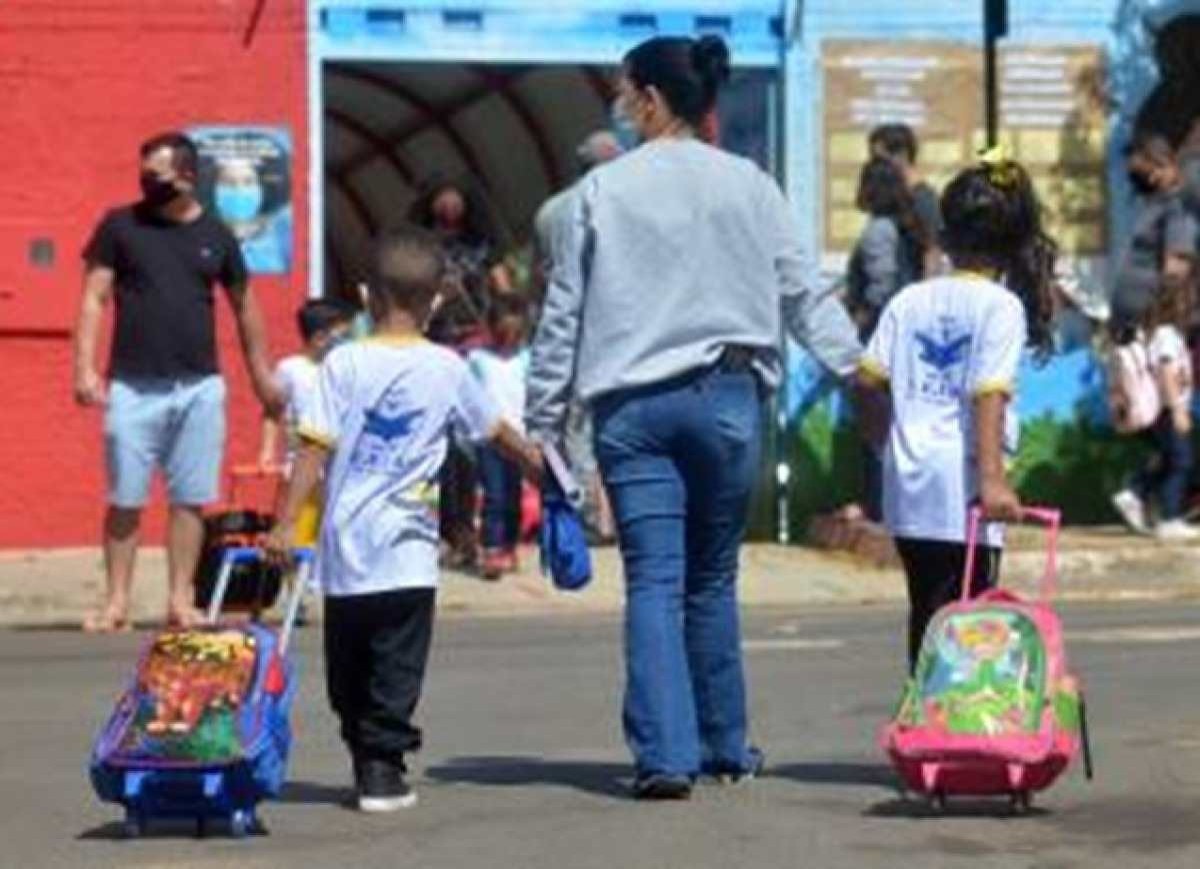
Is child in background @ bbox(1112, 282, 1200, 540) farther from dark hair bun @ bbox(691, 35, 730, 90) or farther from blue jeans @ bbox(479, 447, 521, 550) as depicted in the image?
dark hair bun @ bbox(691, 35, 730, 90)

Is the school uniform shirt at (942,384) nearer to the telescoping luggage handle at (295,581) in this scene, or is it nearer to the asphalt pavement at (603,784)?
the asphalt pavement at (603,784)

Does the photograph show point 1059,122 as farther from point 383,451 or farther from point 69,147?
point 383,451

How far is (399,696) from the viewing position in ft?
28.3

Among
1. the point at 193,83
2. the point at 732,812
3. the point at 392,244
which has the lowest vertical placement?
the point at 732,812

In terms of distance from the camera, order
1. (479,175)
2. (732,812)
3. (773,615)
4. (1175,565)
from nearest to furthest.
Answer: (732,812) → (773,615) → (1175,565) → (479,175)

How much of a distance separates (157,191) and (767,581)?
4.20m

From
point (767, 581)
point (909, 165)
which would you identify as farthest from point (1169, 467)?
point (767, 581)

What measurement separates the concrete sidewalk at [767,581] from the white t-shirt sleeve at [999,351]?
6492mm

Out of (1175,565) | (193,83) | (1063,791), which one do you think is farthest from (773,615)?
(1063,791)

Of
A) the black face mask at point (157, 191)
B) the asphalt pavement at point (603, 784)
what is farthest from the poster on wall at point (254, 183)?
the asphalt pavement at point (603, 784)

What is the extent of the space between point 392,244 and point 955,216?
1.56 metres

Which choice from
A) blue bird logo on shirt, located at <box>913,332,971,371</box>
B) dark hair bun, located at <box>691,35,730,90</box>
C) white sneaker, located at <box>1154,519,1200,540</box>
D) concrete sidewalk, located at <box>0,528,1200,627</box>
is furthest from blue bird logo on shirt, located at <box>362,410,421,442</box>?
white sneaker, located at <box>1154,519,1200,540</box>

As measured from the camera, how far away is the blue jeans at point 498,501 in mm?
16031

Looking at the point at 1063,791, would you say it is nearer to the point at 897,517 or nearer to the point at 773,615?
the point at 897,517
